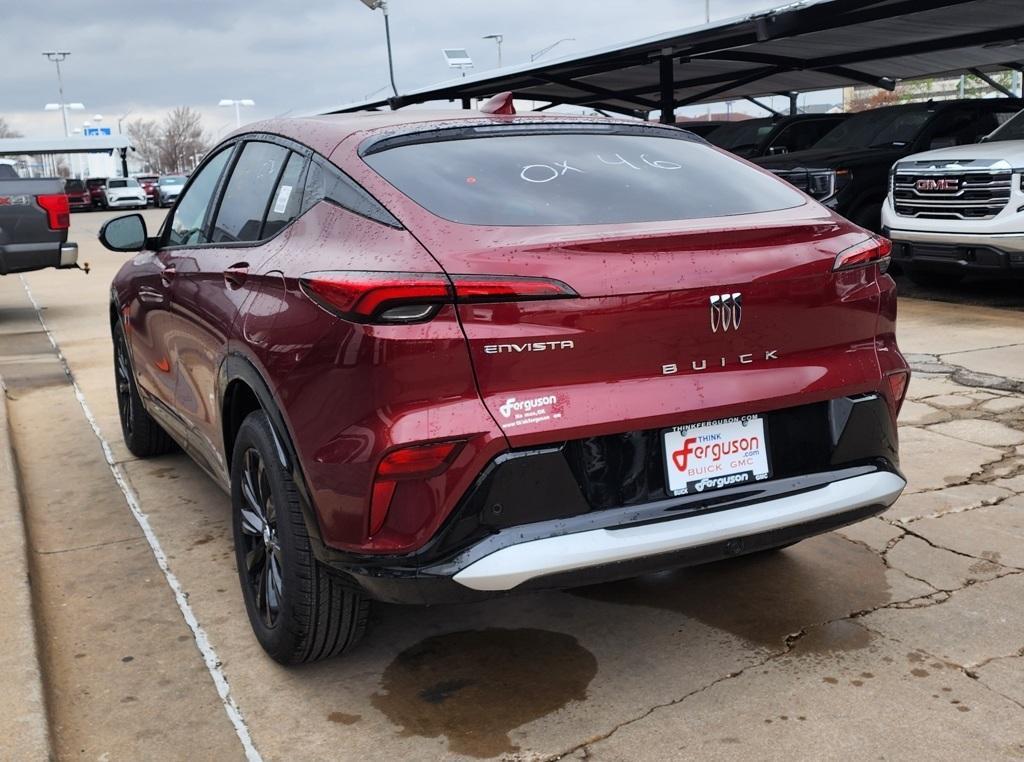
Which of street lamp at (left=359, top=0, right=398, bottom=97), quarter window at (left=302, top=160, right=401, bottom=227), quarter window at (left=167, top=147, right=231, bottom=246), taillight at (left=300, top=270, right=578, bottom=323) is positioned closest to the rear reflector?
Result: taillight at (left=300, top=270, right=578, bottom=323)

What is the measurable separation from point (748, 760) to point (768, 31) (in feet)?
33.7

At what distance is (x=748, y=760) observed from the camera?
2625 mm

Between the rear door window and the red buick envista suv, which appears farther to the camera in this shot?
the rear door window

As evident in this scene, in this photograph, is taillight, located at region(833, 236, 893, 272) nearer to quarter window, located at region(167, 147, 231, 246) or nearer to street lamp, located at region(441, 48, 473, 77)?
quarter window, located at region(167, 147, 231, 246)

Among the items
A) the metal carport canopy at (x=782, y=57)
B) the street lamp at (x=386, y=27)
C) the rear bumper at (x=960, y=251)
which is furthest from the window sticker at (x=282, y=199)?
the street lamp at (x=386, y=27)

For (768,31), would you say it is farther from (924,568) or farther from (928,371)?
(924,568)

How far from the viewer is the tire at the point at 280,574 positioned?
2.95 m

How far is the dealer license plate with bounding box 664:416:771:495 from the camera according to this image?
2752 millimetres

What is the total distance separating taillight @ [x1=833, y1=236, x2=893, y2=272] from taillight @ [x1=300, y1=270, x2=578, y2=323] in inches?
33.9

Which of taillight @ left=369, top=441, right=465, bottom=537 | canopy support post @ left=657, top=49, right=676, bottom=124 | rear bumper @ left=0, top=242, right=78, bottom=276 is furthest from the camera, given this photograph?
canopy support post @ left=657, top=49, right=676, bottom=124

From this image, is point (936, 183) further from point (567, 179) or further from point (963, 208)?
point (567, 179)

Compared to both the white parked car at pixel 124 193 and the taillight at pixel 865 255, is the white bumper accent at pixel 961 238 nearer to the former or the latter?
the taillight at pixel 865 255

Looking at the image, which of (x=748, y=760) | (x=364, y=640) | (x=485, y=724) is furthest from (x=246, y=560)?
(x=748, y=760)

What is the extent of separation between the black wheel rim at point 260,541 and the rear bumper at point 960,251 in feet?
24.7
